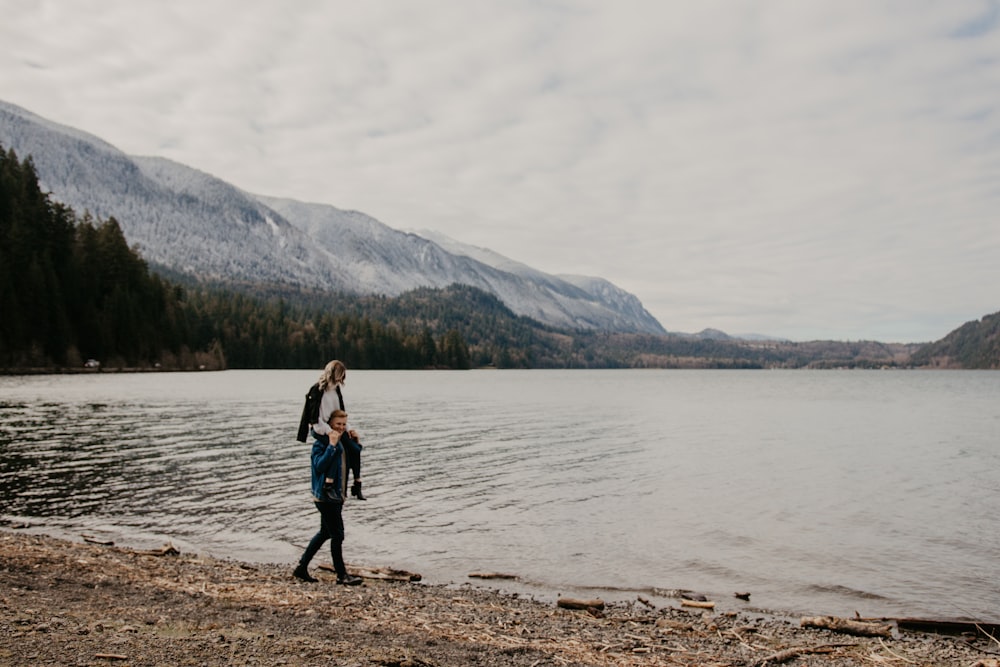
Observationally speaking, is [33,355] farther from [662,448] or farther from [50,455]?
[662,448]

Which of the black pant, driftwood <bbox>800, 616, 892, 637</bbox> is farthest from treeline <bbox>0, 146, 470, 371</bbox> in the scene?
driftwood <bbox>800, 616, 892, 637</bbox>

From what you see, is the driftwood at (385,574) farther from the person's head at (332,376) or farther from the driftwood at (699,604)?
the driftwood at (699,604)

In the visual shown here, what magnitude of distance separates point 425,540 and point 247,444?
25.5m

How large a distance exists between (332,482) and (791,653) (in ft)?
32.8

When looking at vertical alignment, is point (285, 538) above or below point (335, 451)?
below

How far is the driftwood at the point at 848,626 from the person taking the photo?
1405 cm

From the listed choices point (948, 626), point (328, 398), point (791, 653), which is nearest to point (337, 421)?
point (328, 398)

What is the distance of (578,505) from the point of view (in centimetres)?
2770

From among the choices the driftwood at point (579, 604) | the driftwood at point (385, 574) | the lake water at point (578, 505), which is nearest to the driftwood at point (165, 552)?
the lake water at point (578, 505)

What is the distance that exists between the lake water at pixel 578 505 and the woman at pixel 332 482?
3.22m

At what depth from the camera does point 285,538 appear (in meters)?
21.8

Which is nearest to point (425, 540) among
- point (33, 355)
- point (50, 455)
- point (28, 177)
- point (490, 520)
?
point (490, 520)

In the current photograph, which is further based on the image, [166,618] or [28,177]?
[28,177]

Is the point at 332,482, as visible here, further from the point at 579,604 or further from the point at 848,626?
the point at 848,626
